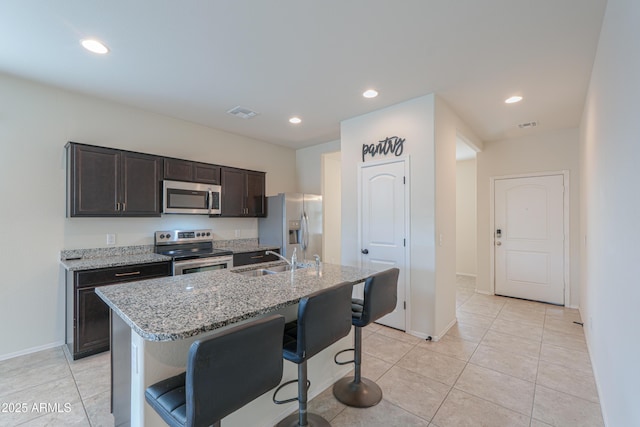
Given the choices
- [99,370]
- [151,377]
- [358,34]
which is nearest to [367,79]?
[358,34]

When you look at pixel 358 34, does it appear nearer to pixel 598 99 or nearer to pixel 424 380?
pixel 598 99

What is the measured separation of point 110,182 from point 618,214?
431 centimetres

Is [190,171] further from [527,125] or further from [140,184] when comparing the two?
[527,125]

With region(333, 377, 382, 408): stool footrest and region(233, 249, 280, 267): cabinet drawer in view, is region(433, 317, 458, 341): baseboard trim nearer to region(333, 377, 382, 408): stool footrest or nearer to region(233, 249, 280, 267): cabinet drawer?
region(333, 377, 382, 408): stool footrest

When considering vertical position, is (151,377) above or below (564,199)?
below

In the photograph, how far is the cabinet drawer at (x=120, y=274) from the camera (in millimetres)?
2719

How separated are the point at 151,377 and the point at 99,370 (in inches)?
72.3

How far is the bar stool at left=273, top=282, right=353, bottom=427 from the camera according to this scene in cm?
147

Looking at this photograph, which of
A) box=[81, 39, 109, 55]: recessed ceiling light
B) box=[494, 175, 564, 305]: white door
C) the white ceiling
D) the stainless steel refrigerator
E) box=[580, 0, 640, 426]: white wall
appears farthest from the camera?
the stainless steel refrigerator

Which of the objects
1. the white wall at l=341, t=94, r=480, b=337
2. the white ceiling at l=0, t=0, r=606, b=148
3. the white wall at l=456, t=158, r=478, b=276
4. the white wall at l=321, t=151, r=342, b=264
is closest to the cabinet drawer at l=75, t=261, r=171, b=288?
the white ceiling at l=0, t=0, r=606, b=148

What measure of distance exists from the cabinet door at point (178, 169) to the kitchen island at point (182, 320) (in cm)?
199

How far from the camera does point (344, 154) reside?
13.0ft

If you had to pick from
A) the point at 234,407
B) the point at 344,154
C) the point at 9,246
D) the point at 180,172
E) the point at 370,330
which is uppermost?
the point at 344,154

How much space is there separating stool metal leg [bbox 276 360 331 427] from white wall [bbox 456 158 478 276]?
5.86 meters
